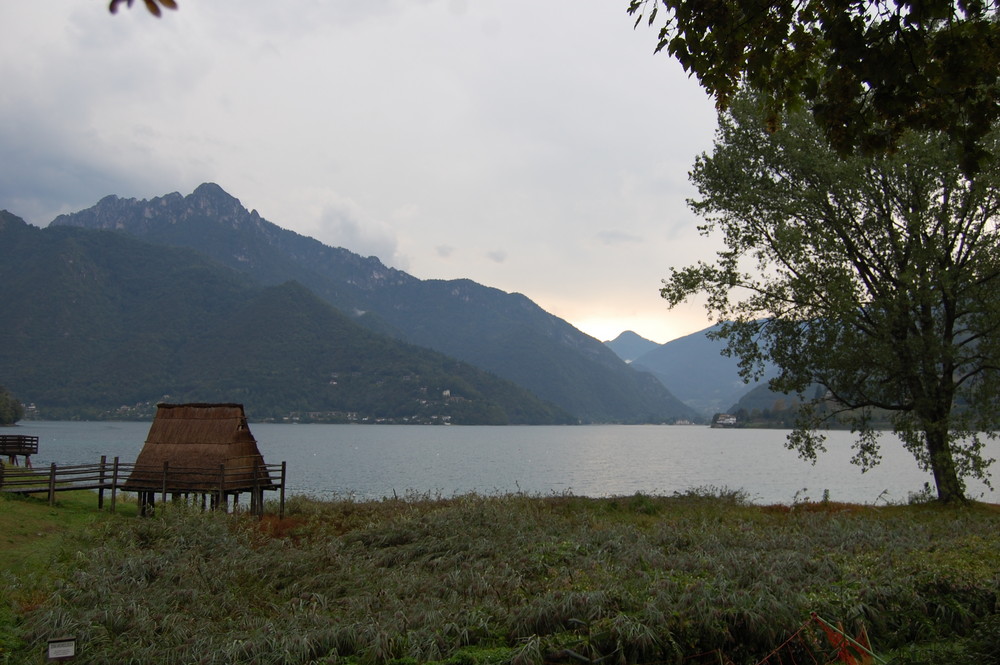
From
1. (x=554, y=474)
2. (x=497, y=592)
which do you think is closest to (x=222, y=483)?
(x=497, y=592)

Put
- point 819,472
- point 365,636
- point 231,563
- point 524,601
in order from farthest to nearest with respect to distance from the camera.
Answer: point 819,472 → point 231,563 → point 524,601 → point 365,636

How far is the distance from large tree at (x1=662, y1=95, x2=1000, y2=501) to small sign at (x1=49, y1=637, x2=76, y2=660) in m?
23.8

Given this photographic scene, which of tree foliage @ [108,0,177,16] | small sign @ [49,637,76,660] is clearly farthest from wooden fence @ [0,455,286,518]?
tree foliage @ [108,0,177,16]

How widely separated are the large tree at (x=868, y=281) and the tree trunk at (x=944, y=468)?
0.05 meters

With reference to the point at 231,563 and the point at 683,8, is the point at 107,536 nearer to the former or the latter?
the point at 231,563

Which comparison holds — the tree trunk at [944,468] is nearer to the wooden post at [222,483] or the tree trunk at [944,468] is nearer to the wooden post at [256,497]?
the wooden post at [256,497]

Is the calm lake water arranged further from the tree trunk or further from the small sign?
the small sign

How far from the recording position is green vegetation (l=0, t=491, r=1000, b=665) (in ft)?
29.3

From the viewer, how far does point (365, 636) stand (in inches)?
368

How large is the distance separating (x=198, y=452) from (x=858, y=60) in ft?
92.0

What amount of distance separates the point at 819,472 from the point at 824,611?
81.2 metres

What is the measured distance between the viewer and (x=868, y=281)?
28.1m

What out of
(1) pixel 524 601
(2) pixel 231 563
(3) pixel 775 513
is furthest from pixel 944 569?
(3) pixel 775 513

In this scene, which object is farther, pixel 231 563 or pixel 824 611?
pixel 231 563
